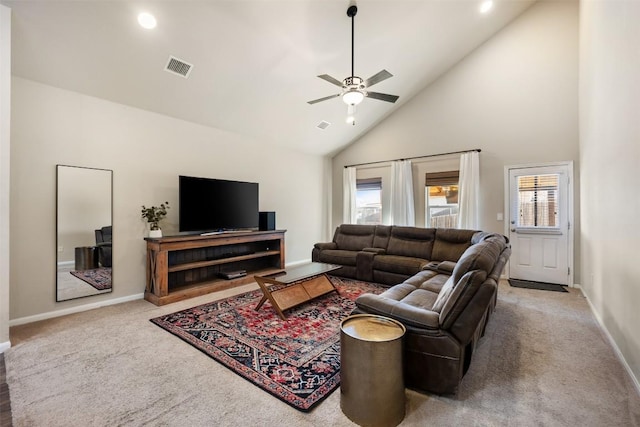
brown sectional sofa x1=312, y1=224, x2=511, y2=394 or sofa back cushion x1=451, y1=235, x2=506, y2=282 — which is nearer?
brown sectional sofa x1=312, y1=224, x2=511, y2=394

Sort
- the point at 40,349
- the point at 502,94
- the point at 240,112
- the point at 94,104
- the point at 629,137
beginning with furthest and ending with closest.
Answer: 1. the point at 502,94
2. the point at 240,112
3. the point at 94,104
4. the point at 40,349
5. the point at 629,137

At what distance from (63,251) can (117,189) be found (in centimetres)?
92

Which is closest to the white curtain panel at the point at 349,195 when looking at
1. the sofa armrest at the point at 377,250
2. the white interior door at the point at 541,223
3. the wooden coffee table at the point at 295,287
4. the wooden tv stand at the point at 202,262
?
the sofa armrest at the point at 377,250

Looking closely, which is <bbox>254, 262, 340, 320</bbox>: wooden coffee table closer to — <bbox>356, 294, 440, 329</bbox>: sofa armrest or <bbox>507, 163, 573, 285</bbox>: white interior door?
<bbox>356, 294, 440, 329</bbox>: sofa armrest

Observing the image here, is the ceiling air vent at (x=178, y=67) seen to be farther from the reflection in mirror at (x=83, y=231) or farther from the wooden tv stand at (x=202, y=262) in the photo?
the wooden tv stand at (x=202, y=262)

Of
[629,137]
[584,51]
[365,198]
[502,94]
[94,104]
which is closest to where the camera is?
[629,137]

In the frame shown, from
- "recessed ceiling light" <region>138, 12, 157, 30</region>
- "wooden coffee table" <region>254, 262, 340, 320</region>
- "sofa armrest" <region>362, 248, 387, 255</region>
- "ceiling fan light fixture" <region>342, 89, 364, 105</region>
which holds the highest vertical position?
"recessed ceiling light" <region>138, 12, 157, 30</region>

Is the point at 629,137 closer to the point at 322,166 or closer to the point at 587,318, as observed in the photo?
the point at 587,318

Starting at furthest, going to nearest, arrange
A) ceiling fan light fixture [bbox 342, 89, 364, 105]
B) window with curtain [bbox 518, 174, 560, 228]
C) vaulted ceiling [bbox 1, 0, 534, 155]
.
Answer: window with curtain [bbox 518, 174, 560, 228]
ceiling fan light fixture [bbox 342, 89, 364, 105]
vaulted ceiling [bbox 1, 0, 534, 155]

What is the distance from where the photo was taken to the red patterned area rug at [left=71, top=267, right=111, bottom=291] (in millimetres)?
3402

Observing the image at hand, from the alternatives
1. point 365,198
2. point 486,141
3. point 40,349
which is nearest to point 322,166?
point 365,198

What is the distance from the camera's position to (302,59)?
4.04 m

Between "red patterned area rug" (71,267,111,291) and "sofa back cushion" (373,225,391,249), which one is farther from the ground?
"sofa back cushion" (373,225,391,249)

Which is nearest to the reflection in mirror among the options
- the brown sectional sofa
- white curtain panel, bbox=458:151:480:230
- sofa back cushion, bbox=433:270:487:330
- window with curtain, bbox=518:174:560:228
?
the brown sectional sofa
